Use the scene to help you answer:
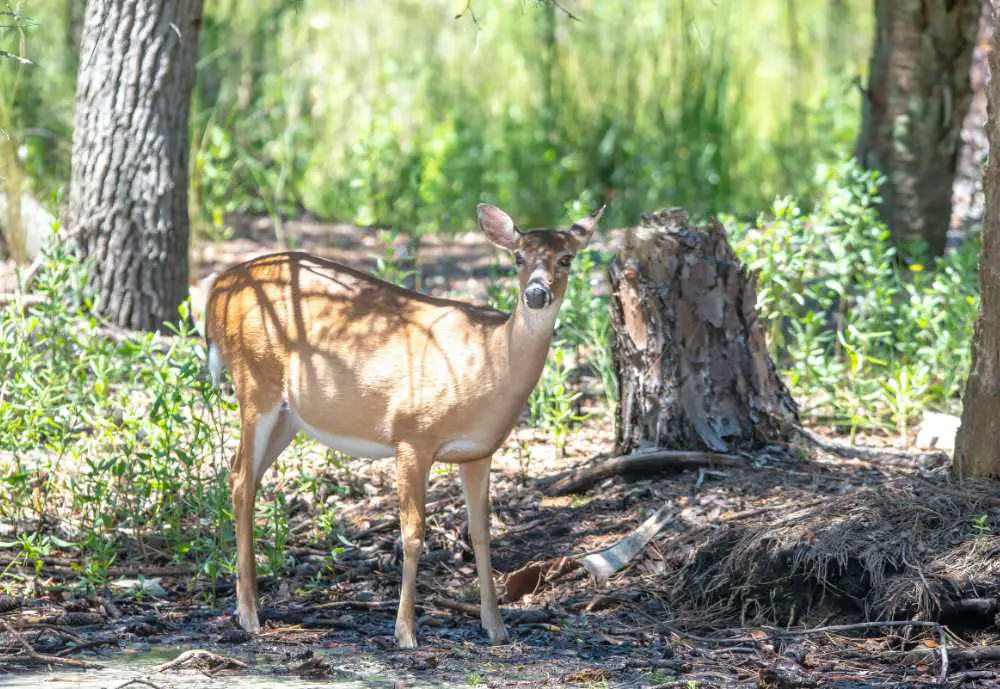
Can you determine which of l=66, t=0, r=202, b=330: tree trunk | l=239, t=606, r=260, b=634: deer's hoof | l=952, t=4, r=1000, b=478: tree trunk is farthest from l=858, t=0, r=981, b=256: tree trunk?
l=239, t=606, r=260, b=634: deer's hoof

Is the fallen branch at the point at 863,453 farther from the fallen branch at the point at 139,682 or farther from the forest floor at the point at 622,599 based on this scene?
the fallen branch at the point at 139,682

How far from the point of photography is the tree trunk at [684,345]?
6.69m

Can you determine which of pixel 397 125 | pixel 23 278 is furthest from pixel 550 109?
pixel 23 278

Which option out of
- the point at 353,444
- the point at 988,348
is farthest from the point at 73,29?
the point at 988,348

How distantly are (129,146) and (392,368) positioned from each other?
12.4 feet

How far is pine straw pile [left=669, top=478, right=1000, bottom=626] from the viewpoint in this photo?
5.16m

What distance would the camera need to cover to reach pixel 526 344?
5.01 meters

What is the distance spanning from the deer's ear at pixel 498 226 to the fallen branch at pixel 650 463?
1.78 meters

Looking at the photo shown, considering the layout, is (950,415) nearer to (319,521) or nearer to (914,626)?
(914,626)

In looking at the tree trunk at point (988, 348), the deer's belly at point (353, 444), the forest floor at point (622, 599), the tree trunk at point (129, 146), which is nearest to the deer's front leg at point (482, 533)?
the forest floor at point (622, 599)

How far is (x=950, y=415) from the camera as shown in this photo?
7680mm

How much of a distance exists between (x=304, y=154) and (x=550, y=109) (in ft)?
7.01

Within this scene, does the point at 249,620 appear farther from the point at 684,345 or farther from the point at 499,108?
the point at 499,108

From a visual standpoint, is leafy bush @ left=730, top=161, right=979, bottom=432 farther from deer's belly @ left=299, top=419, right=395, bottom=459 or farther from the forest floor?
deer's belly @ left=299, top=419, right=395, bottom=459
